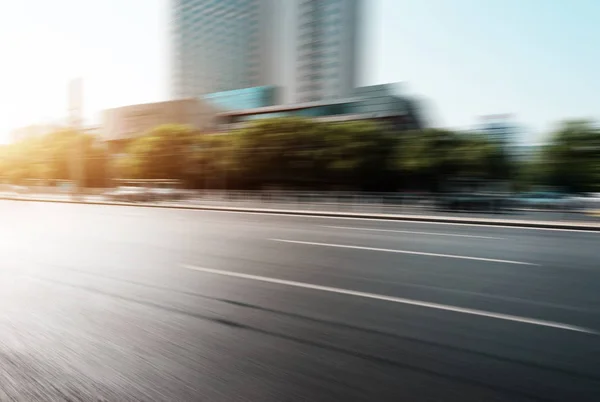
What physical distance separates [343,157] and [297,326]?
1504 inches

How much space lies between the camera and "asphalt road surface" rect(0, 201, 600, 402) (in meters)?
2.63

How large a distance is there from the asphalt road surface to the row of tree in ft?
113

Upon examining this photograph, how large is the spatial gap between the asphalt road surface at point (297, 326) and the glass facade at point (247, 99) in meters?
74.2

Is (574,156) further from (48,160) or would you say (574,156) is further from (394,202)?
(48,160)

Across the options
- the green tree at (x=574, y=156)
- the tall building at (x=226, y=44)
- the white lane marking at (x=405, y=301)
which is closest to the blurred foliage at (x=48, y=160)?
the green tree at (x=574, y=156)

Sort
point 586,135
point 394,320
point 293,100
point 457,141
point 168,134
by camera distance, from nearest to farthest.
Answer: point 394,320 < point 586,135 < point 457,141 < point 168,134 < point 293,100

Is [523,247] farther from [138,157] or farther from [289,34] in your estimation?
[289,34]

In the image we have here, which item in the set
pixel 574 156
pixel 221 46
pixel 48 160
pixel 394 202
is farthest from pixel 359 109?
pixel 221 46

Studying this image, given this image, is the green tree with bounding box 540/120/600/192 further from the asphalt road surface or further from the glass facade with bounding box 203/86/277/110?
the glass facade with bounding box 203/86/277/110

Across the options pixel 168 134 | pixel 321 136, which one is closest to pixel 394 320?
pixel 321 136

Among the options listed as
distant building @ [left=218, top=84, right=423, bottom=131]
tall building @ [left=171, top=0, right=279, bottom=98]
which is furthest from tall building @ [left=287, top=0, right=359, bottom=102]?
distant building @ [left=218, top=84, right=423, bottom=131]

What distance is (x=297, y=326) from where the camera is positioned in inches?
145

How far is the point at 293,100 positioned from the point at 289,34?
18042 mm

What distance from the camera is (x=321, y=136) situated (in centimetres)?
4194
